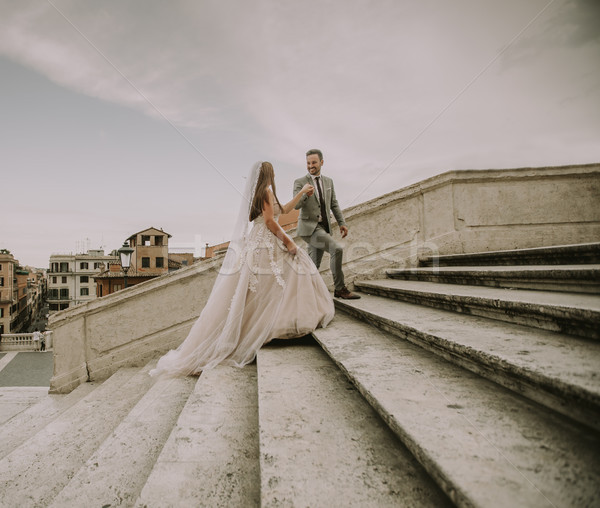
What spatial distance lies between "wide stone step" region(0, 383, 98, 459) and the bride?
5.54ft

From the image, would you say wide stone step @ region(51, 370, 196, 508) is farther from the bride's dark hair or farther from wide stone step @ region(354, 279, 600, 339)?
wide stone step @ region(354, 279, 600, 339)

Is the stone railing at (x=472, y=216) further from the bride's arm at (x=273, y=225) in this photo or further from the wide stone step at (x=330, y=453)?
the wide stone step at (x=330, y=453)

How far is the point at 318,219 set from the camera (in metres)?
4.12

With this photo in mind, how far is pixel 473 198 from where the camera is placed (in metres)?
5.11

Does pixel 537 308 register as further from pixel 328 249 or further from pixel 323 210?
pixel 323 210

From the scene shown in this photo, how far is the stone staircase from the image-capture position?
3.45 ft

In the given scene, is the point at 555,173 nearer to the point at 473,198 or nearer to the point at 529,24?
the point at 473,198

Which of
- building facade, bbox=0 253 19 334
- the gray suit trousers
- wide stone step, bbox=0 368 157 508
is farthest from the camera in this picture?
building facade, bbox=0 253 19 334

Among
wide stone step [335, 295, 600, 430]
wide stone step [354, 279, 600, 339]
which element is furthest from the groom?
wide stone step [335, 295, 600, 430]

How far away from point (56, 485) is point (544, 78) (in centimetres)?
737

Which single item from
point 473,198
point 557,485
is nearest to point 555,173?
point 473,198

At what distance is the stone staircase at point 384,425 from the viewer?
1051 mm

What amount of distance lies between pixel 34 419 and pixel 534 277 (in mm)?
5879

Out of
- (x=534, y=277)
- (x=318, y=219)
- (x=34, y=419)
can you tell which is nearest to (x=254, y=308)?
(x=318, y=219)
